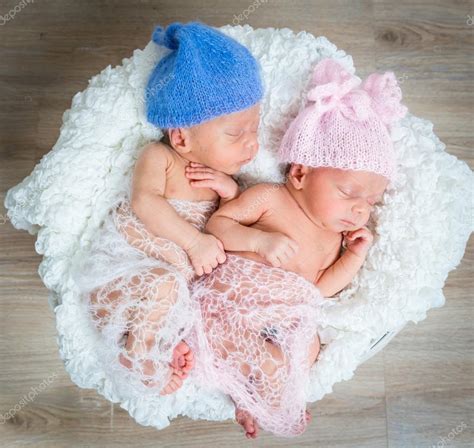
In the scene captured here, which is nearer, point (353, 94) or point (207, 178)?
point (353, 94)

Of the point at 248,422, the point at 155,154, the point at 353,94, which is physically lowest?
the point at 248,422

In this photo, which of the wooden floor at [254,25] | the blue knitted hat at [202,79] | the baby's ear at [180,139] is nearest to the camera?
the blue knitted hat at [202,79]

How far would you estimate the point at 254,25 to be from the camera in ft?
5.74

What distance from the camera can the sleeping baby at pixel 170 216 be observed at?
1148 millimetres

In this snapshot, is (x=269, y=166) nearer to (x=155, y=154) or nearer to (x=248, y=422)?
(x=155, y=154)

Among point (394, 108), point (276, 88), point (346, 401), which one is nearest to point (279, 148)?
point (276, 88)

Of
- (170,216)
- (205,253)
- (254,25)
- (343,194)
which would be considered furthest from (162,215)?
(254,25)

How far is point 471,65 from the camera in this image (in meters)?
1.76

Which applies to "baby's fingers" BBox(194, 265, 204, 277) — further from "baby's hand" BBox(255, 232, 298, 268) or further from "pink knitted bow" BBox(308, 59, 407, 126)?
"pink knitted bow" BBox(308, 59, 407, 126)

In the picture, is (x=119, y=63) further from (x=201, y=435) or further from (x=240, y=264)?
(x=201, y=435)

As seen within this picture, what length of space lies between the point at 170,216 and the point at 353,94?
0.45 metres

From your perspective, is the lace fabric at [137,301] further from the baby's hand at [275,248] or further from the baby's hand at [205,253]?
the baby's hand at [275,248]

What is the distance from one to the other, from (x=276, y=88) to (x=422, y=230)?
1.46 ft

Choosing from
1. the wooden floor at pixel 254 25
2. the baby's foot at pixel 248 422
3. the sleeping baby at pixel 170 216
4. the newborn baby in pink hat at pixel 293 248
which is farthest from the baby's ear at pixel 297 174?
the wooden floor at pixel 254 25
